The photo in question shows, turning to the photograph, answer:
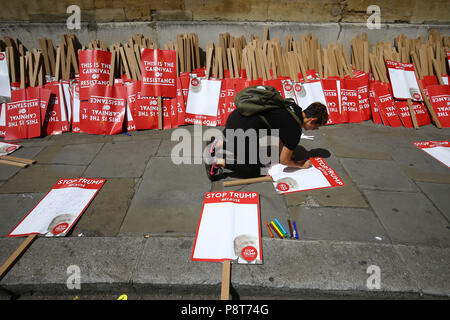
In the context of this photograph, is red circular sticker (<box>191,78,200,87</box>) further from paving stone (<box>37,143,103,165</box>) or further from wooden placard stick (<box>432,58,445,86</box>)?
wooden placard stick (<box>432,58,445,86</box>)

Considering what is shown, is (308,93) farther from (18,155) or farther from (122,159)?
(18,155)

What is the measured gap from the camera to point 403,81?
206 inches

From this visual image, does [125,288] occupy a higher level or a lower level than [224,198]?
lower

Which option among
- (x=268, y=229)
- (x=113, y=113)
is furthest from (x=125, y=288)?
(x=113, y=113)

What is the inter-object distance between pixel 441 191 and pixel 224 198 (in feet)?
9.65

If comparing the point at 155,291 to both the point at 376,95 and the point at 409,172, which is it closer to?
the point at 409,172

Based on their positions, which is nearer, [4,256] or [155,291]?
[155,291]

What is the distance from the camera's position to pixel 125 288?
2.27 m

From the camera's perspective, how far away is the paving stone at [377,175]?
3.44 m

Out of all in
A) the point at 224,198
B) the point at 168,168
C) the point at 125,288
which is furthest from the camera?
the point at 168,168

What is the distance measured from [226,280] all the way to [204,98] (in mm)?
3777

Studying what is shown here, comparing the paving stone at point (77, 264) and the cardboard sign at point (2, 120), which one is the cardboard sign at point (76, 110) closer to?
the cardboard sign at point (2, 120)

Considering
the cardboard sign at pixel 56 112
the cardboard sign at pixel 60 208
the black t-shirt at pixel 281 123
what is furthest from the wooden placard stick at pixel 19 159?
the black t-shirt at pixel 281 123

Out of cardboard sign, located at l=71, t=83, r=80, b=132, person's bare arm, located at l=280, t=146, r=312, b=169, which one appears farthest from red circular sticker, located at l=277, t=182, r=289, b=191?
cardboard sign, located at l=71, t=83, r=80, b=132
